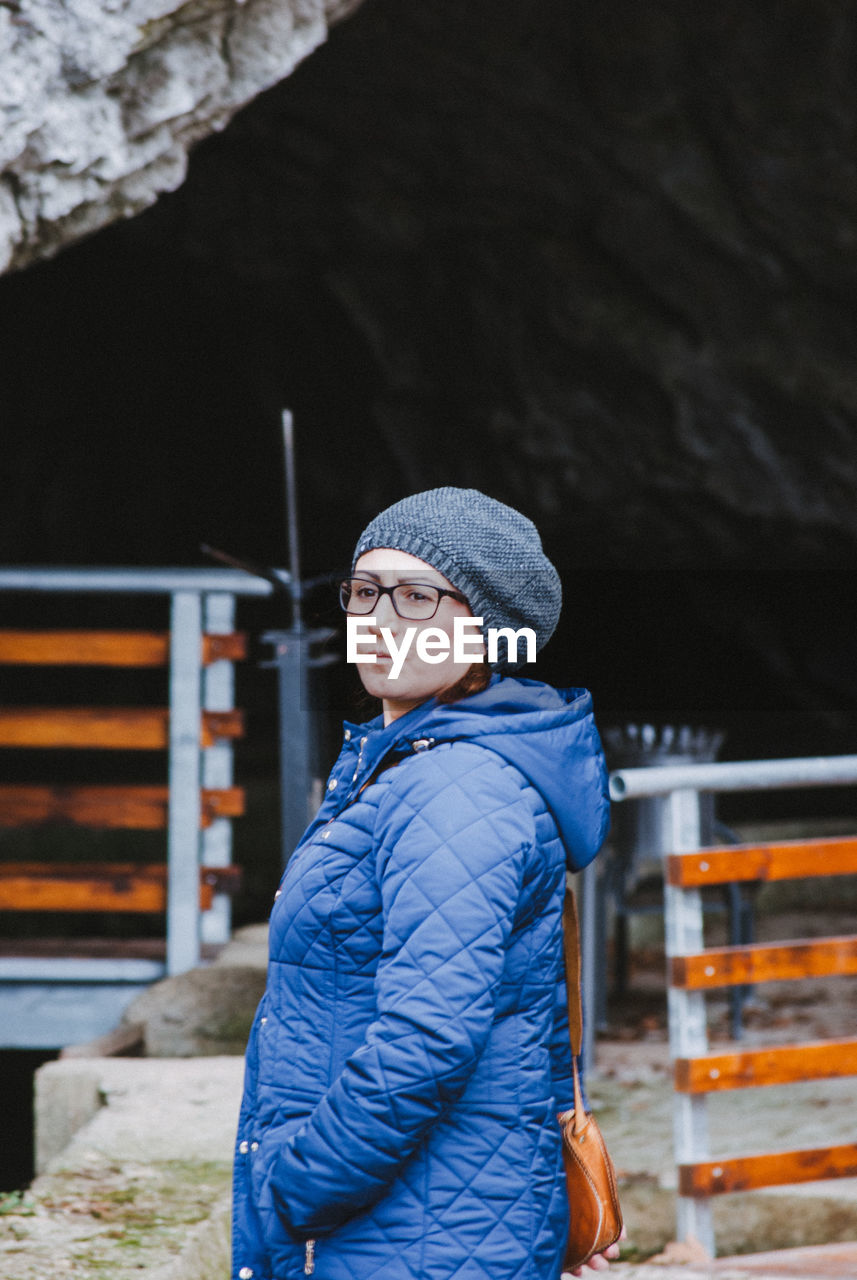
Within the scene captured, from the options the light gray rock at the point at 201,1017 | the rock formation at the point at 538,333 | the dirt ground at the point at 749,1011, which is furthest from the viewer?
the rock formation at the point at 538,333

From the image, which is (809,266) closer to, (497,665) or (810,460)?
(810,460)

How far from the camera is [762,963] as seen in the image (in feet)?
10.0

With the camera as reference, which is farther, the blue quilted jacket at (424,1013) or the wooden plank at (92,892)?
the wooden plank at (92,892)

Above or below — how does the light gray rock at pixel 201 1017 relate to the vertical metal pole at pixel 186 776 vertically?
below

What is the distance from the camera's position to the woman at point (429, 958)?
4.51 feet

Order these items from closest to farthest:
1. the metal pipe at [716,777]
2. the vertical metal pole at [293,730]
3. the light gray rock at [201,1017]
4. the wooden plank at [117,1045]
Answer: the metal pipe at [716,777], the vertical metal pole at [293,730], the wooden plank at [117,1045], the light gray rock at [201,1017]

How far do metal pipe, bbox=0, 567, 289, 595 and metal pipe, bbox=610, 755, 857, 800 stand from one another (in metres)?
1.86

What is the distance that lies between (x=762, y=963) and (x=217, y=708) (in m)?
2.24

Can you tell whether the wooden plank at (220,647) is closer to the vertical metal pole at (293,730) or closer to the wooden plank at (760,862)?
the vertical metal pole at (293,730)

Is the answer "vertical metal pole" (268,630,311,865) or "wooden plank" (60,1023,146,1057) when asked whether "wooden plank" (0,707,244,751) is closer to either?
"wooden plank" (60,1023,146,1057)

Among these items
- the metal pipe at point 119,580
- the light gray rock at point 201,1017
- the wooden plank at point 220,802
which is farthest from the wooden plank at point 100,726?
the light gray rock at point 201,1017

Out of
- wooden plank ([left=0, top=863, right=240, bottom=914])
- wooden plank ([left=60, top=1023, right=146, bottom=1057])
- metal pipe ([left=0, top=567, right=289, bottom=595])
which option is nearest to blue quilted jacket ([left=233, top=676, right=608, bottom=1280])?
wooden plank ([left=60, top=1023, right=146, bottom=1057])

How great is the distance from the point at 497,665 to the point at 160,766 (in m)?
10.4

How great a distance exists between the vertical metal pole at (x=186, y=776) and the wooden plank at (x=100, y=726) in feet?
0.23
